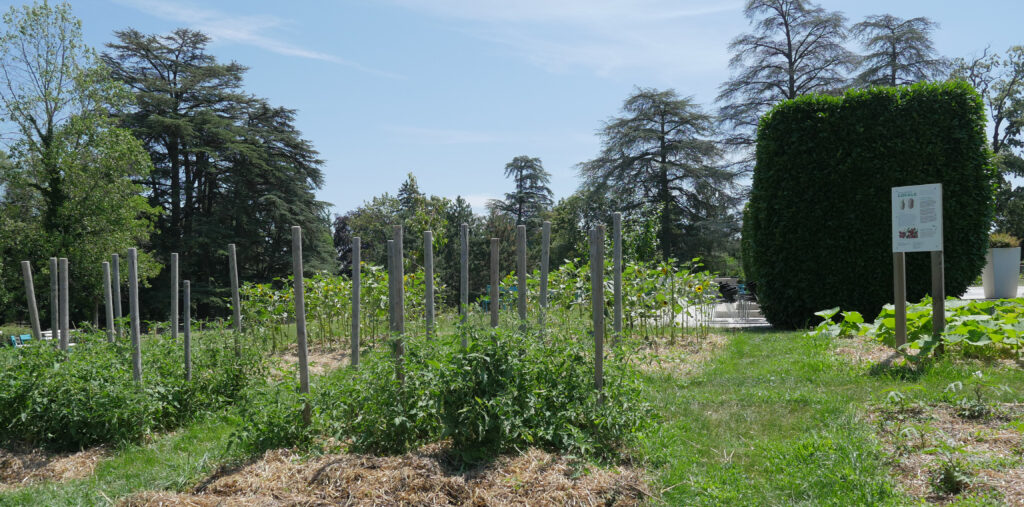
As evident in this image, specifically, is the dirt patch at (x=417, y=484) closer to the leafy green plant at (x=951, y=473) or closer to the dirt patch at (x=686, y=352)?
the leafy green plant at (x=951, y=473)

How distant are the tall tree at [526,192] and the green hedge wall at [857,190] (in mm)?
30922

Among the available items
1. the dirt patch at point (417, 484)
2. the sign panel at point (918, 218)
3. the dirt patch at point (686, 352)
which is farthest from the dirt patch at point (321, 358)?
the sign panel at point (918, 218)

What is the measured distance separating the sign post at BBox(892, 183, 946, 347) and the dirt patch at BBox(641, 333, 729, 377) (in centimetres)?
191

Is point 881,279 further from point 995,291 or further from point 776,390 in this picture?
point 995,291

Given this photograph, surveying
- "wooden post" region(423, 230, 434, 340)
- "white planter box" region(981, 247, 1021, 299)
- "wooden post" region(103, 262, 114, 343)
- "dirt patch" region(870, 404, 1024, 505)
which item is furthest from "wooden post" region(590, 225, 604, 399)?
"white planter box" region(981, 247, 1021, 299)

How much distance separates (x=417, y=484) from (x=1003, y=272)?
13.6 m

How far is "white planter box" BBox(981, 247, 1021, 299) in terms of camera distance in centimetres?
1178

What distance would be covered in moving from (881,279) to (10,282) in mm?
21471

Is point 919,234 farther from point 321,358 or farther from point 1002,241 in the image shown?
point 1002,241

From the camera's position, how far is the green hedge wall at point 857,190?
821 cm

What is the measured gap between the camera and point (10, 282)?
1727 centimetres

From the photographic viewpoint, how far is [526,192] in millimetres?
41000

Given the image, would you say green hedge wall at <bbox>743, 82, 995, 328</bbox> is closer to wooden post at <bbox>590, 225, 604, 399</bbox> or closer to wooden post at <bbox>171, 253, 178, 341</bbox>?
→ wooden post at <bbox>590, 225, 604, 399</bbox>

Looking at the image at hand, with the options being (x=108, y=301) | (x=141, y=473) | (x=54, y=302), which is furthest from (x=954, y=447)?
(x=54, y=302)
